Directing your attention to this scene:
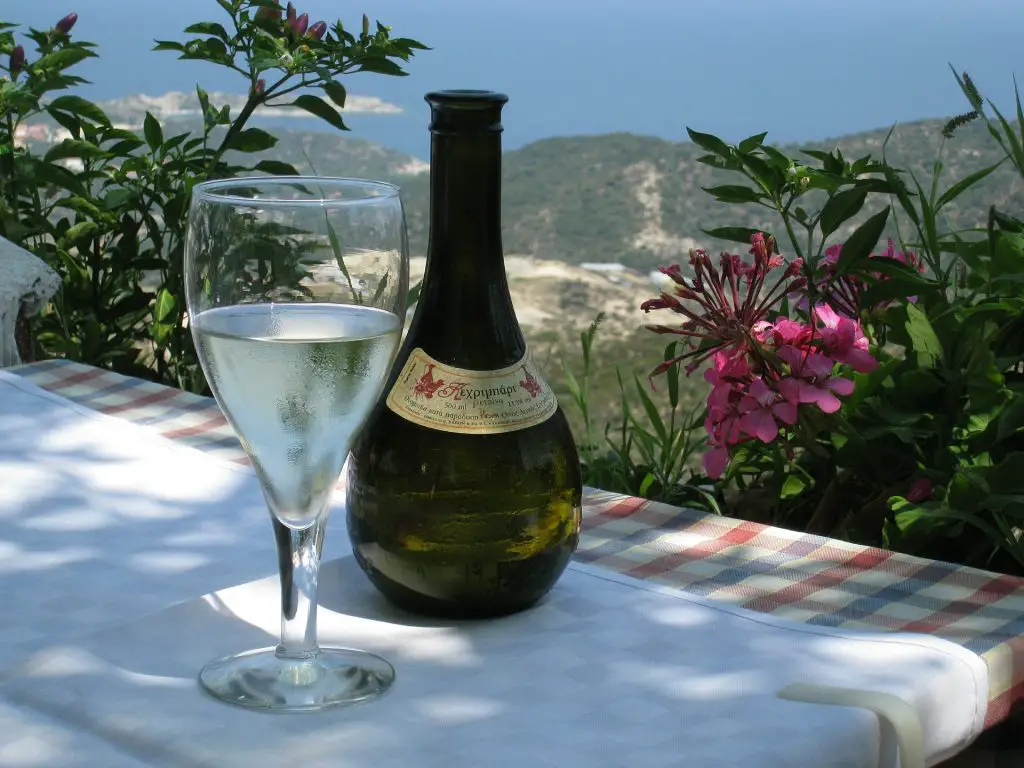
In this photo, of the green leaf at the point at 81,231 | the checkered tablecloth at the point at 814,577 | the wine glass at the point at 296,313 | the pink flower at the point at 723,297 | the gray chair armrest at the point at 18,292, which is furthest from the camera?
the green leaf at the point at 81,231

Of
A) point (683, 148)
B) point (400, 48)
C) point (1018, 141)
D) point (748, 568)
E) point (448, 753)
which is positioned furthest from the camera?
point (683, 148)

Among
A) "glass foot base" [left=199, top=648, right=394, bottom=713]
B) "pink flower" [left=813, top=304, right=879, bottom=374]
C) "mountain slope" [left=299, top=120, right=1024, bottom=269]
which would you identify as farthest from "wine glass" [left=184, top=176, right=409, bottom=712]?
"mountain slope" [left=299, top=120, right=1024, bottom=269]

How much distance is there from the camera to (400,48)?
6.30 feet

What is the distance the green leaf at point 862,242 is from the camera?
134 cm

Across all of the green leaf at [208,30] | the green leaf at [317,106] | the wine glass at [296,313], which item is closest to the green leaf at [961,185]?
the wine glass at [296,313]

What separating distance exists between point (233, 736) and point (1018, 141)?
1032 mm

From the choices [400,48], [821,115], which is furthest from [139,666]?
[821,115]

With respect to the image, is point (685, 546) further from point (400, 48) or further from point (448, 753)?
point (400, 48)

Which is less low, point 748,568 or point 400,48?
point 400,48

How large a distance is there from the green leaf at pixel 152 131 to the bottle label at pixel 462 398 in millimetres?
1480

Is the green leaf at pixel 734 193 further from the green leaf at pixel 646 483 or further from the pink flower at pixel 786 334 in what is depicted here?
the green leaf at pixel 646 483

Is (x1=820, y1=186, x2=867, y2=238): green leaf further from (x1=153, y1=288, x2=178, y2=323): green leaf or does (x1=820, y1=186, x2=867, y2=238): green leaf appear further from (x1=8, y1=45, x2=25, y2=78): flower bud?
(x1=8, y1=45, x2=25, y2=78): flower bud

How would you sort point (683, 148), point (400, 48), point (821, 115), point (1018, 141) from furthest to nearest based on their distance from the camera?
point (683, 148) → point (821, 115) → point (400, 48) → point (1018, 141)

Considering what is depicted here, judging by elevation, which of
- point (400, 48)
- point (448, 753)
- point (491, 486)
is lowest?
point (448, 753)
